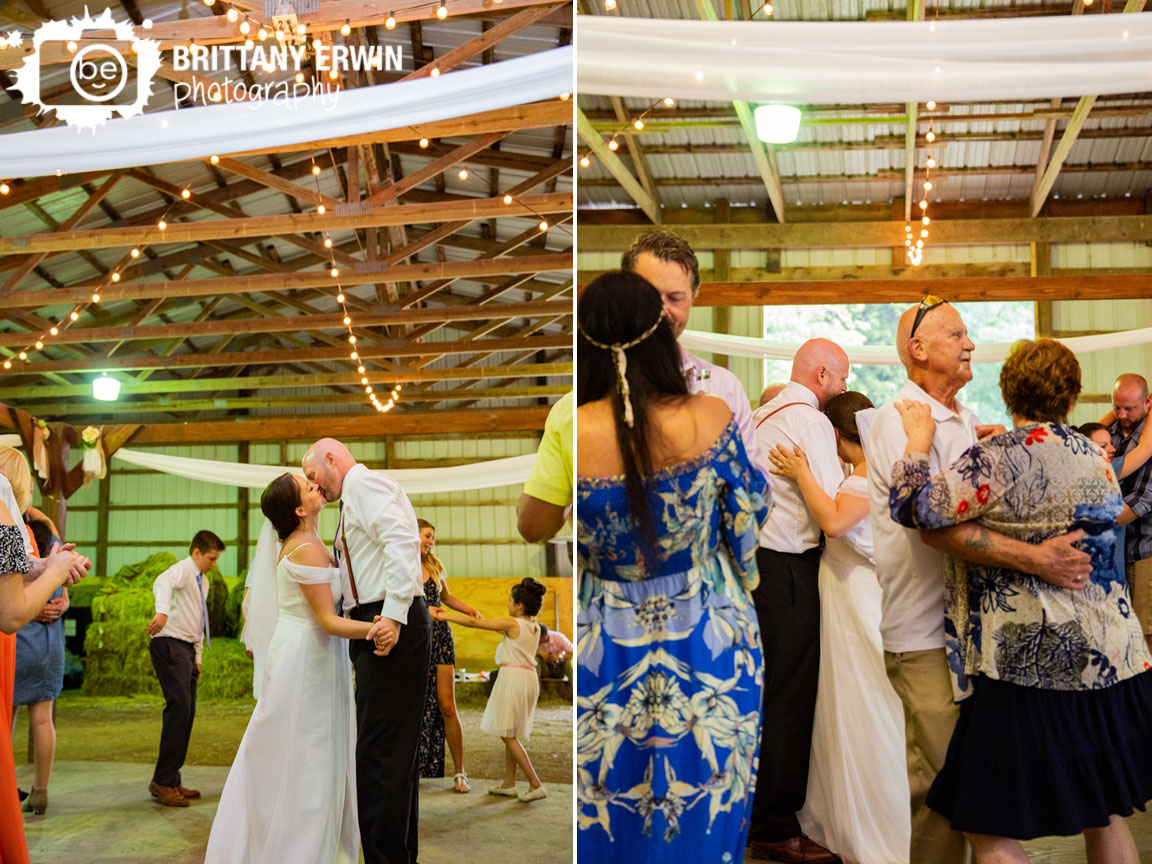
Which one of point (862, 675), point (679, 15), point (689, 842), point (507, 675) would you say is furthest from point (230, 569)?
point (679, 15)

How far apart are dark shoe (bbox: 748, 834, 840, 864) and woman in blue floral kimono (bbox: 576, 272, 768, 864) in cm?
130

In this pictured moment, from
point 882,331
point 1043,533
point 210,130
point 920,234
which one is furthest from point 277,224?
point 920,234

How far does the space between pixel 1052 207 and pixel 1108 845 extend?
31.5 feet

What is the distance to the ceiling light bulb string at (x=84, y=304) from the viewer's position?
2422 millimetres

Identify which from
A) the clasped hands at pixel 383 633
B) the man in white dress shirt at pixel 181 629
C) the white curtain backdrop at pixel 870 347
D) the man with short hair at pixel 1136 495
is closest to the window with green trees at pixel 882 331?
the white curtain backdrop at pixel 870 347

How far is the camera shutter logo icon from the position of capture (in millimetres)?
2486

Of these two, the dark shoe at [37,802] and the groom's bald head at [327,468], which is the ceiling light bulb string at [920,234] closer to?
the groom's bald head at [327,468]

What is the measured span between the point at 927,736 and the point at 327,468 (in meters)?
1.52

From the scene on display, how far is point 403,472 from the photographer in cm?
318

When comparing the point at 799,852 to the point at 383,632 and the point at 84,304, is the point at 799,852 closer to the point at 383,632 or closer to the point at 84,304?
the point at 383,632

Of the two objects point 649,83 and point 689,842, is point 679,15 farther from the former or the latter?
point 689,842

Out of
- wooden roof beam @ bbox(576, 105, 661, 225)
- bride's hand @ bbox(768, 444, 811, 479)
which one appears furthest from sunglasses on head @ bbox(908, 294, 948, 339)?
wooden roof beam @ bbox(576, 105, 661, 225)

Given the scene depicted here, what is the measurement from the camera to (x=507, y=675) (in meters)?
3.04

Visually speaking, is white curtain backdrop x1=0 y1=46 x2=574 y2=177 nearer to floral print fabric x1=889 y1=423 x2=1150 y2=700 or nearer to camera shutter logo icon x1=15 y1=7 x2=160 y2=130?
camera shutter logo icon x1=15 y1=7 x2=160 y2=130
